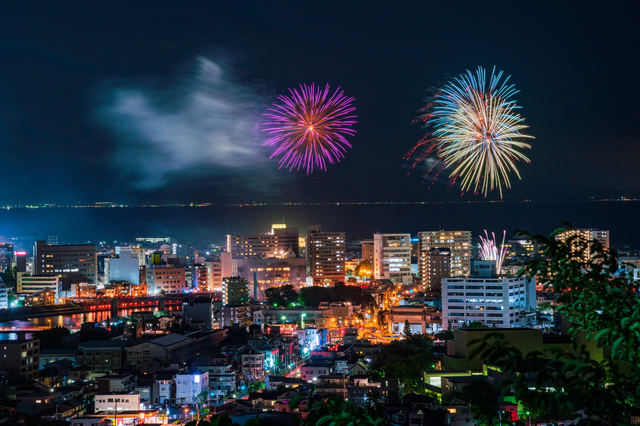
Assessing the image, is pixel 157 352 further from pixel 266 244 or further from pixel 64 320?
pixel 266 244

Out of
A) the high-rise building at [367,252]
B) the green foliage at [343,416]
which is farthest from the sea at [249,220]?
the green foliage at [343,416]

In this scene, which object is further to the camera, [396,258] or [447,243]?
[447,243]

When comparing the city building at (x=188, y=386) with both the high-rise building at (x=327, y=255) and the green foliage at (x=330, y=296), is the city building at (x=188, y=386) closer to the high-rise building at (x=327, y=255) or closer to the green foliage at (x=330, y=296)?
the green foliage at (x=330, y=296)

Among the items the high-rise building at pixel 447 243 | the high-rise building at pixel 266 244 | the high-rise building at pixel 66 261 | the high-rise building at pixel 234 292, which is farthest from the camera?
the high-rise building at pixel 266 244

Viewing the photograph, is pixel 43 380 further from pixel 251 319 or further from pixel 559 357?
pixel 559 357

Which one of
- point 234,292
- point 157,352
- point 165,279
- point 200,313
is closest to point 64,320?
point 234,292

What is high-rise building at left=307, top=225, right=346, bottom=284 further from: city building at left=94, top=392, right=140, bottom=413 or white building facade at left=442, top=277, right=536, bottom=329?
city building at left=94, top=392, right=140, bottom=413
